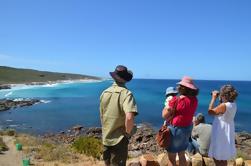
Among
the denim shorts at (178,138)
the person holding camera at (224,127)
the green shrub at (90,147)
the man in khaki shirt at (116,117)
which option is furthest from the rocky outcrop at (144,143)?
the man in khaki shirt at (116,117)

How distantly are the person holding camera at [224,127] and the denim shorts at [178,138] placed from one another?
59 cm

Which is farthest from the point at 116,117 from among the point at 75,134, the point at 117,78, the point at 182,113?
the point at 75,134

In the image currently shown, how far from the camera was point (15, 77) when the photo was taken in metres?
139

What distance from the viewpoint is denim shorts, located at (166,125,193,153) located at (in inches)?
233

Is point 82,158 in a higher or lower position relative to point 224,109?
lower

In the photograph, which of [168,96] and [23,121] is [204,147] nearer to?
[168,96]

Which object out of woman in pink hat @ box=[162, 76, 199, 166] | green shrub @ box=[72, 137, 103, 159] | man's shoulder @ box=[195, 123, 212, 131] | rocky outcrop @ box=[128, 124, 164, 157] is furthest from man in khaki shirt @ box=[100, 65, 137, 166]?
rocky outcrop @ box=[128, 124, 164, 157]

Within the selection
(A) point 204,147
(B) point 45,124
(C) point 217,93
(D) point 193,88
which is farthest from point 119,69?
(B) point 45,124

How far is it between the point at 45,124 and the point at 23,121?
12.6ft

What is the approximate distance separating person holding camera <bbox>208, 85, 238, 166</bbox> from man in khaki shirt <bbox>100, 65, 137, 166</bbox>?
59.5 inches

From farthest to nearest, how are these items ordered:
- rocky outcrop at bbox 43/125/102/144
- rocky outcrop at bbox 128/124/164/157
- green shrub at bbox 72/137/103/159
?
rocky outcrop at bbox 43/125/102/144
rocky outcrop at bbox 128/124/164/157
green shrub at bbox 72/137/103/159

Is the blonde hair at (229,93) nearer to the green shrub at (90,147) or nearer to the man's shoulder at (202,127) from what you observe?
the man's shoulder at (202,127)

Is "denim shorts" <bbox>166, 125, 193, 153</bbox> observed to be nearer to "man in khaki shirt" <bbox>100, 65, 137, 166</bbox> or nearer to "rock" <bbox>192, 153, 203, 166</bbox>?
"man in khaki shirt" <bbox>100, 65, 137, 166</bbox>

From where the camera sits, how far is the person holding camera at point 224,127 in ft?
20.2
